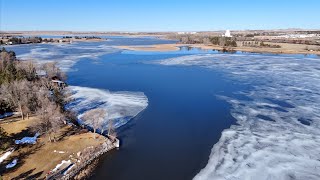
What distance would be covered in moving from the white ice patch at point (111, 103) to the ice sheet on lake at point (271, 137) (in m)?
9.96

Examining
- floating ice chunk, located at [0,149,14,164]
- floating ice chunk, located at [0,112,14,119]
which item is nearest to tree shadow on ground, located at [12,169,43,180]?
floating ice chunk, located at [0,149,14,164]

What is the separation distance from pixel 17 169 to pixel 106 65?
47.0 metres

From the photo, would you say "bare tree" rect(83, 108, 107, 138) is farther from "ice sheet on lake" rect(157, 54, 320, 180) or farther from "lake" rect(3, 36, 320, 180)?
"ice sheet on lake" rect(157, 54, 320, 180)

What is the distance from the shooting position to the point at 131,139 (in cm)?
2441

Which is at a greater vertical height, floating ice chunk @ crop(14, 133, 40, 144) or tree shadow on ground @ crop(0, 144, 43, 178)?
floating ice chunk @ crop(14, 133, 40, 144)

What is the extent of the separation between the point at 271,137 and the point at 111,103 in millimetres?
17806

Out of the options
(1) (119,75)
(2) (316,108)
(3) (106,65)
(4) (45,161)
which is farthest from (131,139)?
(3) (106,65)

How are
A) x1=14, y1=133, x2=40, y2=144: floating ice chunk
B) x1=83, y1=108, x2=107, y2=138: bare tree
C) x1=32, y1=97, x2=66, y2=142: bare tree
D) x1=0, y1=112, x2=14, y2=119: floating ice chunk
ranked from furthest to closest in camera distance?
1. x1=0, y1=112, x2=14, y2=119: floating ice chunk
2. x1=83, y1=108, x2=107, y2=138: bare tree
3. x1=32, y1=97, x2=66, y2=142: bare tree
4. x1=14, y1=133, x2=40, y2=144: floating ice chunk

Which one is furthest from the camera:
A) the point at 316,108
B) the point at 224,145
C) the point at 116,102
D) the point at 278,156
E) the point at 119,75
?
the point at 119,75

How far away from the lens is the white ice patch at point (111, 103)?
1176 inches

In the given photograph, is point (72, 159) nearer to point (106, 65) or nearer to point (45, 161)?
point (45, 161)

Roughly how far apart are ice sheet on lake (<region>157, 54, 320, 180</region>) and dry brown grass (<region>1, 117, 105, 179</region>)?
9.04 metres

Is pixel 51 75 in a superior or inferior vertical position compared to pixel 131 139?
superior

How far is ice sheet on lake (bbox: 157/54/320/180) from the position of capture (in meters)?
19.4
